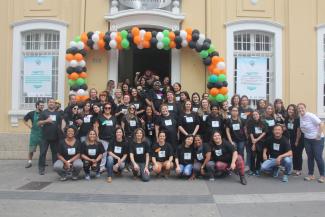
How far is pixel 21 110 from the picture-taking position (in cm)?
1210

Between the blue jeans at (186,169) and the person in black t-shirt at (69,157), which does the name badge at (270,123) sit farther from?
the person in black t-shirt at (69,157)

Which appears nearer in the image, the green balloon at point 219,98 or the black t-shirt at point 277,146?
the black t-shirt at point 277,146

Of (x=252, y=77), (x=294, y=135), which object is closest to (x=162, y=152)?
(x=294, y=135)

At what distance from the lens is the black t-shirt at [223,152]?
8.81m

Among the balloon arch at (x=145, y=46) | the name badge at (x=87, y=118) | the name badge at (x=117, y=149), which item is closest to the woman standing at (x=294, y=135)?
the balloon arch at (x=145, y=46)

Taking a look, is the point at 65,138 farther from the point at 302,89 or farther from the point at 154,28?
the point at 302,89

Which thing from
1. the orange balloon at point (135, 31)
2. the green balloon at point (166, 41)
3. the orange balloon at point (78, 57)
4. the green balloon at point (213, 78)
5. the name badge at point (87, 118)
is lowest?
the name badge at point (87, 118)

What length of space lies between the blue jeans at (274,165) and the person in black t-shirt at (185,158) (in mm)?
1627

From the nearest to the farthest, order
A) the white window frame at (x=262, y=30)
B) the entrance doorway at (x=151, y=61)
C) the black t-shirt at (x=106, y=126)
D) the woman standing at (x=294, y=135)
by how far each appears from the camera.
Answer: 1. the woman standing at (x=294, y=135)
2. the black t-shirt at (x=106, y=126)
3. the white window frame at (x=262, y=30)
4. the entrance doorway at (x=151, y=61)

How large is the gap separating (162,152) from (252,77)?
14.5 ft

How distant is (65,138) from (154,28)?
181 inches

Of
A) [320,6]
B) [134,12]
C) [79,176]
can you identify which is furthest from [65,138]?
[320,6]

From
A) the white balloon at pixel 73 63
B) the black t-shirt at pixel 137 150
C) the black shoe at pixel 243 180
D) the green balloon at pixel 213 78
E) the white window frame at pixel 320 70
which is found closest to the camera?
the black shoe at pixel 243 180

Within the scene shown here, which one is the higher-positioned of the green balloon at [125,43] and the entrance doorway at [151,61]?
the entrance doorway at [151,61]
